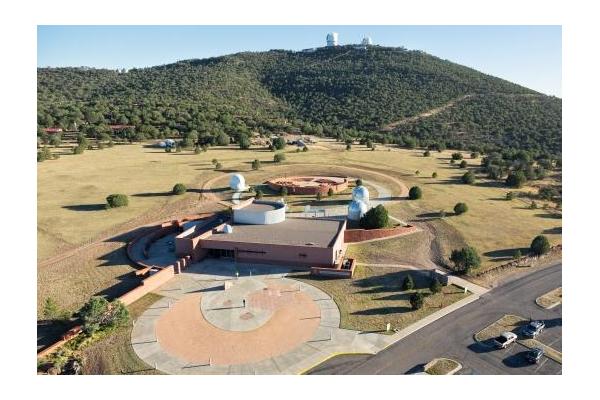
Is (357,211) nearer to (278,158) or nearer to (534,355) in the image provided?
(534,355)

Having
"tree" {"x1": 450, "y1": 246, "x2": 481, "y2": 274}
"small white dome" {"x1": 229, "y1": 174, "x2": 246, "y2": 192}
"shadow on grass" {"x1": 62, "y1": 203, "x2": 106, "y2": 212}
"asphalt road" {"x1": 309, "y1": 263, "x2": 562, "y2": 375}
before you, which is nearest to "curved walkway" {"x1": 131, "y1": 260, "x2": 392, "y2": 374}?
"asphalt road" {"x1": 309, "y1": 263, "x2": 562, "y2": 375}

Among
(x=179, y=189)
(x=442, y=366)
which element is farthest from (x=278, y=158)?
(x=442, y=366)

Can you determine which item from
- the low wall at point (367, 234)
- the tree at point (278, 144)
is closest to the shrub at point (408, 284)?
the low wall at point (367, 234)

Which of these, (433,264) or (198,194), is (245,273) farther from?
(198,194)

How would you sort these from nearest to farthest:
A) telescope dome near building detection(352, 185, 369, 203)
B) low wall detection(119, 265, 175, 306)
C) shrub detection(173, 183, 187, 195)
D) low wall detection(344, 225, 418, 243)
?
low wall detection(119, 265, 175, 306)
low wall detection(344, 225, 418, 243)
telescope dome near building detection(352, 185, 369, 203)
shrub detection(173, 183, 187, 195)

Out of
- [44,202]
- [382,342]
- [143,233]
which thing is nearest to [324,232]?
[382,342]

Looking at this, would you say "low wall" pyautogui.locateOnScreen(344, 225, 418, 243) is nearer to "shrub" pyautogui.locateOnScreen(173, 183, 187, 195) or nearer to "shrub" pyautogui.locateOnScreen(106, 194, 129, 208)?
"shrub" pyautogui.locateOnScreen(173, 183, 187, 195)

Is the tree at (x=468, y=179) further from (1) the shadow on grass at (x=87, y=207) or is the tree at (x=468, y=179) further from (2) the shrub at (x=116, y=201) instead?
(1) the shadow on grass at (x=87, y=207)
